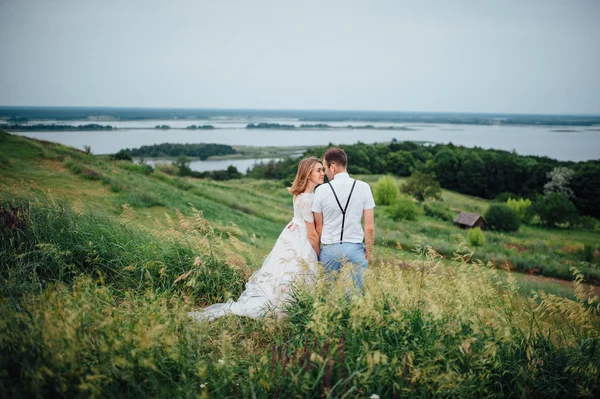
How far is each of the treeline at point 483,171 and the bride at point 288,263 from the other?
242ft

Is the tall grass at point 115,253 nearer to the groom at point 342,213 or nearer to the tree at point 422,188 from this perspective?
the groom at point 342,213

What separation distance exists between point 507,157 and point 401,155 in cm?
2918

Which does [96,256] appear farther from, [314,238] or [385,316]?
[385,316]

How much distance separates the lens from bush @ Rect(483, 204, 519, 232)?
54.0 meters

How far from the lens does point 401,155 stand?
111938 millimetres

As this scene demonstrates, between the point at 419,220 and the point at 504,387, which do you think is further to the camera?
the point at 419,220

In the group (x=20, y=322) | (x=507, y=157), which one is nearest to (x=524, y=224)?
(x=507, y=157)

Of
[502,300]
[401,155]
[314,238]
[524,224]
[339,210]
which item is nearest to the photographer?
[502,300]

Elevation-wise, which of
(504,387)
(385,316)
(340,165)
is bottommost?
(504,387)

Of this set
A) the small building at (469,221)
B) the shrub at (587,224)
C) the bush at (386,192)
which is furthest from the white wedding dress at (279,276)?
the shrub at (587,224)

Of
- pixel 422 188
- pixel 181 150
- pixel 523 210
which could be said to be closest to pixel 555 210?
pixel 523 210

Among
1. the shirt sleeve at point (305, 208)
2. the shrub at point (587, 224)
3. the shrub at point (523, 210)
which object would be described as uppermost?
the shirt sleeve at point (305, 208)

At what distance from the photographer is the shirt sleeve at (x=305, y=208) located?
217 inches

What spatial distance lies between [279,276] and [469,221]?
173 ft
